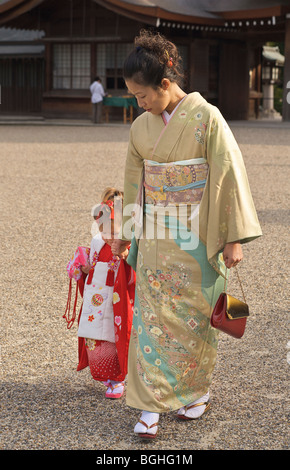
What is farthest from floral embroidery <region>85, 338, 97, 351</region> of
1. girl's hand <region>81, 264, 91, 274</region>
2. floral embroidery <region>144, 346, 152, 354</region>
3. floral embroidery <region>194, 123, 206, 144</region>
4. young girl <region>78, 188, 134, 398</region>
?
floral embroidery <region>194, 123, 206, 144</region>

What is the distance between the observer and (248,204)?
234 cm

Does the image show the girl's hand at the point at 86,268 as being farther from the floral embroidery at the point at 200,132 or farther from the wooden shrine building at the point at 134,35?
the wooden shrine building at the point at 134,35

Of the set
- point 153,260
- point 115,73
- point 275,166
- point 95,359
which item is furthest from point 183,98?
point 115,73

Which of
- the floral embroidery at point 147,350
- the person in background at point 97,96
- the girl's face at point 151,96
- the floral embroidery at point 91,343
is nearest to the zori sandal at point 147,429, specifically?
the floral embroidery at point 147,350

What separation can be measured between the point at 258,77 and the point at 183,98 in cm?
2215

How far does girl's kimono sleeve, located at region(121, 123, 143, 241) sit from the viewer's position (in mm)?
2494

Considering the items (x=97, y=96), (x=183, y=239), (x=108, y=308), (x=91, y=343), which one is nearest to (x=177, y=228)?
(x=183, y=239)

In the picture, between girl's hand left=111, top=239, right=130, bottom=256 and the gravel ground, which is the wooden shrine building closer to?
the gravel ground

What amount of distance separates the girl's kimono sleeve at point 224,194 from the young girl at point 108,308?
1.56 feet

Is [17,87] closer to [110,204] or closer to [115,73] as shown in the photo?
[115,73]

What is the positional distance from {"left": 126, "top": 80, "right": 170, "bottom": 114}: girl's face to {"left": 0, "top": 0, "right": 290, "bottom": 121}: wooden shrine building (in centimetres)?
1555

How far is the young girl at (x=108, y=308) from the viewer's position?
267cm

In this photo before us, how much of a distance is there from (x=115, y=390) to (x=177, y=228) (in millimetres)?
744

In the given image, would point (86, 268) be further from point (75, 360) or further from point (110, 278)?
point (75, 360)
